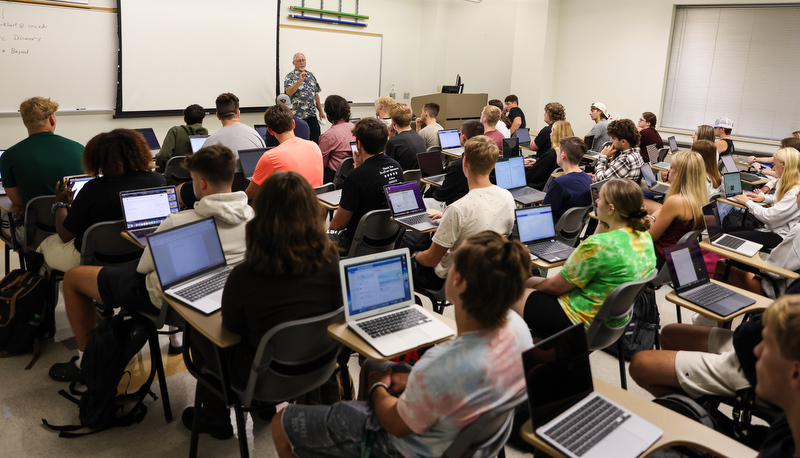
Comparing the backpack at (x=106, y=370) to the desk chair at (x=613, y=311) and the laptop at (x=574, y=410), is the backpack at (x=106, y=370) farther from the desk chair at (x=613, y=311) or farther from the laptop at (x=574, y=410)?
the desk chair at (x=613, y=311)

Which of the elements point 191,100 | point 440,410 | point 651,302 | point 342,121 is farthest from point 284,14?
point 440,410

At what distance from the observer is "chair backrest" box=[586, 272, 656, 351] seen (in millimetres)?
2480

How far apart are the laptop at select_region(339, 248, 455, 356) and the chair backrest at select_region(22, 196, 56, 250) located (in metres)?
2.27

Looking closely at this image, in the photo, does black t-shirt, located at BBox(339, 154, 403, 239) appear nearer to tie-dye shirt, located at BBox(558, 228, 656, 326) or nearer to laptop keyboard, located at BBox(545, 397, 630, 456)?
tie-dye shirt, located at BBox(558, 228, 656, 326)

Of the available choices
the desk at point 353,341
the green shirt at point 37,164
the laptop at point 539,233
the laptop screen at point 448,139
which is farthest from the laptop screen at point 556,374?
the laptop screen at point 448,139

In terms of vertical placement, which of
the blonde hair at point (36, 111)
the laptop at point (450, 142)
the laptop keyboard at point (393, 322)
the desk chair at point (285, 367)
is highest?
the blonde hair at point (36, 111)

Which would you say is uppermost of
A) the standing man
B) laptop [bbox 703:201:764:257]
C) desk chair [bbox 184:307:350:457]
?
the standing man

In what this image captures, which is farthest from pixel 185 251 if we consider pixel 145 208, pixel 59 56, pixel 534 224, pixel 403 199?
pixel 59 56

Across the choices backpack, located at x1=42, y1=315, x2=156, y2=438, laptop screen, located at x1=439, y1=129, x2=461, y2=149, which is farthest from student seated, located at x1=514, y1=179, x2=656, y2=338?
laptop screen, located at x1=439, y1=129, x2=461, y2=149

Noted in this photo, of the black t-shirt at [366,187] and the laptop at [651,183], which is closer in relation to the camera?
the black t-shirt at [366,187]

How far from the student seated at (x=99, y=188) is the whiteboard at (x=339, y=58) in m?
6.18

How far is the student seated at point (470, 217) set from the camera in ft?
10.1

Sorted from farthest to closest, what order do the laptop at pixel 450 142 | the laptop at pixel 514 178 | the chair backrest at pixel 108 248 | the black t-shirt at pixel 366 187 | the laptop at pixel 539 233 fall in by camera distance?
the laptop at pixel 450 142 < the laptop at pixel 514 178 < the black t-shirt at pixel 366 187 < the laptop at pixel 539 233 < the chair backrest at pixel 108 248

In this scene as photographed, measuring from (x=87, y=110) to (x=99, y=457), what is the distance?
5.81 metres
